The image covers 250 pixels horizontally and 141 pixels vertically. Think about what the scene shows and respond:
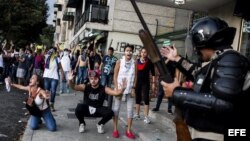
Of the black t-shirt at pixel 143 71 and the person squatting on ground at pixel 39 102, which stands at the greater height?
the black t-shirt at pixel 143 71

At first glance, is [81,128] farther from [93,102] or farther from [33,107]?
[33,107]

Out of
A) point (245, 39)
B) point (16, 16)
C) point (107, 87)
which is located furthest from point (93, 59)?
point (16, 16)

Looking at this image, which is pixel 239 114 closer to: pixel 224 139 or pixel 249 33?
pixel 224 139

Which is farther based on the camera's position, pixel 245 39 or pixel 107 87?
pixel 245 39

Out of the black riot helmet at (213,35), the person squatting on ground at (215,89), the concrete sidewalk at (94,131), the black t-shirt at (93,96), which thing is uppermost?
the black riot helmet at (213,35)

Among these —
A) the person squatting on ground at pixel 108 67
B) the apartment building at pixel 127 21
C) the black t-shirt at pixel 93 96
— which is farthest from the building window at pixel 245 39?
the apartment building at pixel 127 21

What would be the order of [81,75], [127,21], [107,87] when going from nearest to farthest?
[107,87], [81,75], [127,21]

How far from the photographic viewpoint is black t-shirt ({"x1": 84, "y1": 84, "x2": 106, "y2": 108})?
25.0 ft

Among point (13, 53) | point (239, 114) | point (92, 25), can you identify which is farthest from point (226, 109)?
point (92, 25)

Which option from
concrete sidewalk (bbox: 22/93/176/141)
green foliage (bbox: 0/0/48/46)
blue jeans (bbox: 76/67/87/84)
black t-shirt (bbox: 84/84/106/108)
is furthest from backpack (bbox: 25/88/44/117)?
green foliage (bbox: 0/0/48/46)

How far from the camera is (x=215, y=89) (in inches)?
101

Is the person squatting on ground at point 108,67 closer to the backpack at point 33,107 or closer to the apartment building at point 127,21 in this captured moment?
the backpack at point 33,107

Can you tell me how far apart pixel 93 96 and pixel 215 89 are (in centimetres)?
521

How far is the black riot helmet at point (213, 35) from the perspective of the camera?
112 inches
